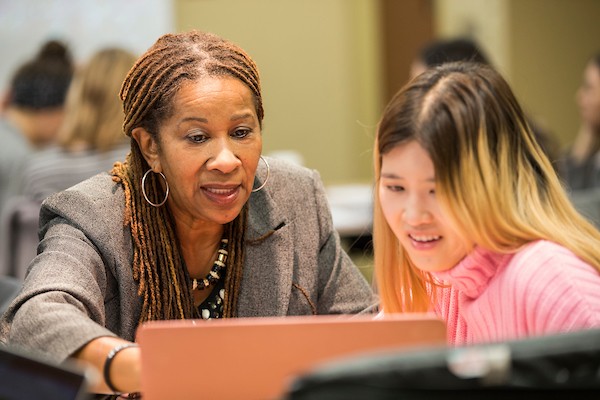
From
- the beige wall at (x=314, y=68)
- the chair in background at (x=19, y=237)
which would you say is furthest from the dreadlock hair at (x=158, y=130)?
the beige wall at (x=314, y=68)

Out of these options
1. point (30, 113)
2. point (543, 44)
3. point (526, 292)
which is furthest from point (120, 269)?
point (543, 44)

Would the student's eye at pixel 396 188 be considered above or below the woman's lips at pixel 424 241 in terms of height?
above

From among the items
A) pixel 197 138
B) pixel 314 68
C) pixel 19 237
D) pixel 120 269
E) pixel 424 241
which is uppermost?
pixel 197 138

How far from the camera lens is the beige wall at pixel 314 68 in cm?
658

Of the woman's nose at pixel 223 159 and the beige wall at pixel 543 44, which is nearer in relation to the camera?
the woman's nose at pixel 223 159

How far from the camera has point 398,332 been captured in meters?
1.37

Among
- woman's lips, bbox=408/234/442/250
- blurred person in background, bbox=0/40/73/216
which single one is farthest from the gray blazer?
blurred person in background, bbox=0/40/73/216

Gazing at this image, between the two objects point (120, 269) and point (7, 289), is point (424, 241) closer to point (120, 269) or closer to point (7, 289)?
point (120, 269)

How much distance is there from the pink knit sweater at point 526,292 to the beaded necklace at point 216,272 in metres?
0.58

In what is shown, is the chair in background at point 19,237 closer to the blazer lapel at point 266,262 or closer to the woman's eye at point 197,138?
the blazer lapel at point 266,262

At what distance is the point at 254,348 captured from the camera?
139 cm

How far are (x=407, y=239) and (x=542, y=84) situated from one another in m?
4.79

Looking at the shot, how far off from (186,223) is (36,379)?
859 mm

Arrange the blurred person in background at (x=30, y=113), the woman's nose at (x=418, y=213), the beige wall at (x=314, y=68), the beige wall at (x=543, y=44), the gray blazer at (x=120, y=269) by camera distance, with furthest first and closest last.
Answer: the beige wall at (x=314, y=68) < the beige wall at (x=543, y=44) < the blurred person in background at (x=30, y=113) < the gray blazer at (x=120, y=269) < the woman's nose at (x=418, y=213)
